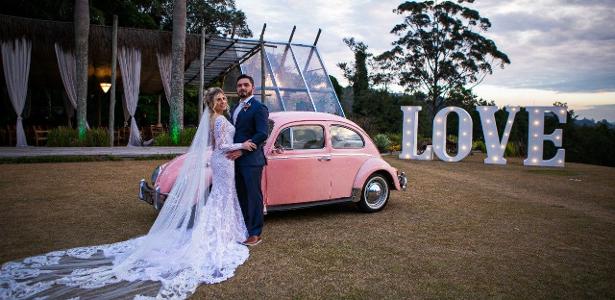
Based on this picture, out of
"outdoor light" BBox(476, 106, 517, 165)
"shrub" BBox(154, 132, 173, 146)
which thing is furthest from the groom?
Answer: "shrub" BBox(154, 132, 173, 146)

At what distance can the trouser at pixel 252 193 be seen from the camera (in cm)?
500

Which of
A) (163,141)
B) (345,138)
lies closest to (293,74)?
(163,141)

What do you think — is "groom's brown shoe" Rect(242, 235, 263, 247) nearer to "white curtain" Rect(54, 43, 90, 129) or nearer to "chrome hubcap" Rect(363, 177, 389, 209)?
"chrome hubcap" Rect(363, 177, 389, 209)

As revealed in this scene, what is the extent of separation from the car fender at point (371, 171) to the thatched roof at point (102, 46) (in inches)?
482

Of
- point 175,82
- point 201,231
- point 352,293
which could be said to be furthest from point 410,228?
point 175,82

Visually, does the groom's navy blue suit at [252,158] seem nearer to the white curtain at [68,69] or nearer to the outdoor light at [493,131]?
the outdoor light at [493,131]

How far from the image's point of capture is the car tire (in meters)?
6.91

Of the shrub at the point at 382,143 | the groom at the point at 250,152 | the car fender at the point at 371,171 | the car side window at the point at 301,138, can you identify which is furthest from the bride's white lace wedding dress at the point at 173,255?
the shrub at the point at 382,143

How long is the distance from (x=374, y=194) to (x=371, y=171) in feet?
1.54

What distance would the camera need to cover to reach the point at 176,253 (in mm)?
4293

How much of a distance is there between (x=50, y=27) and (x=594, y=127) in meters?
47.9

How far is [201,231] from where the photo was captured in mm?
4570

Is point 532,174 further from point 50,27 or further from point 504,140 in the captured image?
point 50,27

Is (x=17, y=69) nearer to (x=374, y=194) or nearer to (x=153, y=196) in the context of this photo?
(x=153, y=196)
